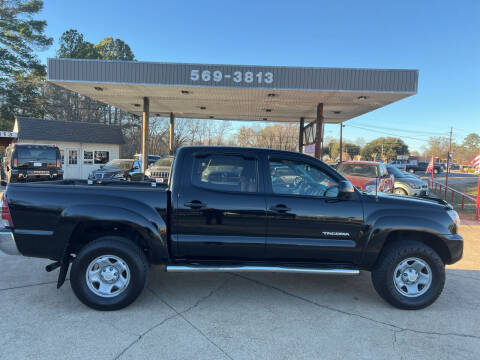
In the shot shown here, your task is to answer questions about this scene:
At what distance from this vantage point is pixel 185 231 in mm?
3422

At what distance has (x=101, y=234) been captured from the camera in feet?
11.7

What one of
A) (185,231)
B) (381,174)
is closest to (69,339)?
(185,231)

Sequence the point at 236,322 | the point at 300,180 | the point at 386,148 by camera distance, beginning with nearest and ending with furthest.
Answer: the point at 236,322 < the point at 300,180 < the point at 386,148

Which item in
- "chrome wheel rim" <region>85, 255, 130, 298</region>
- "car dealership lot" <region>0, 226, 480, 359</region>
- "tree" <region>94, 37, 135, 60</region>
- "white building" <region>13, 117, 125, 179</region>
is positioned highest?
"tree" <region>94, 37, 135, 60</region>

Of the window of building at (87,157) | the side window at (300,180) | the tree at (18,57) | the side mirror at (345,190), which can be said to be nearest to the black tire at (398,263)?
the side mirror at (345,190)

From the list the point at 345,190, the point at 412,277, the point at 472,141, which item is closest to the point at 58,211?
the point at 345,190

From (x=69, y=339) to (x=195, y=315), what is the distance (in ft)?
4.02

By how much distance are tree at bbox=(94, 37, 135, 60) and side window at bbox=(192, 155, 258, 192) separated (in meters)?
37.2

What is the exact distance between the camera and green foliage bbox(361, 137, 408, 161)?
79.0 m

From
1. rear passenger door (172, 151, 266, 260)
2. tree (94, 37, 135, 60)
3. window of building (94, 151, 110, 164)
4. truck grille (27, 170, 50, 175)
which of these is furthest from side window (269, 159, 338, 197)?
tree (94, 37, 135, 60)

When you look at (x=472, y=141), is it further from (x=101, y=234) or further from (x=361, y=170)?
(x=101, y=234)

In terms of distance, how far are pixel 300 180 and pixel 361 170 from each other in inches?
316

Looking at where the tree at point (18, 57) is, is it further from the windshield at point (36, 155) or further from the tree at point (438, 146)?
→ the tree at point (438, 146)

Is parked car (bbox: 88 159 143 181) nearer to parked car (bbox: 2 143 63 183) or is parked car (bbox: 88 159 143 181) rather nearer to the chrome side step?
parked car (bbox: 2 143 63 183)
